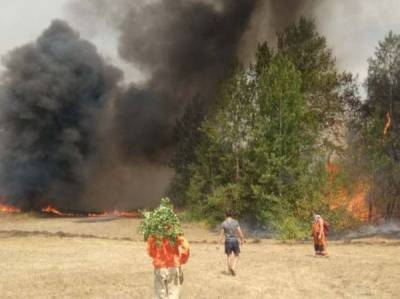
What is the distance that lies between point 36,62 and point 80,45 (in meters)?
5.75

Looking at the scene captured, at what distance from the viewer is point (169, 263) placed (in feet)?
36.6

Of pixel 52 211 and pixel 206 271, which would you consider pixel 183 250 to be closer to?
pixel 206 271

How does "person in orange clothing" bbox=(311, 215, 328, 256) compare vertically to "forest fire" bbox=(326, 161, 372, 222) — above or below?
below

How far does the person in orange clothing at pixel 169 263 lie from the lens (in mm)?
11125

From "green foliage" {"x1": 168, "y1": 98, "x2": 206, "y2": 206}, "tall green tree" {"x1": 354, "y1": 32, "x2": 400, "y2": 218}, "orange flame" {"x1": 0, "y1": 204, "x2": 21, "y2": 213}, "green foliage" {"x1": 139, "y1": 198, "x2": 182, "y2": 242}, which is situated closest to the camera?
"green foliage" {"x1": 139, "y1": 198, "x2": 182, "y2": 242}

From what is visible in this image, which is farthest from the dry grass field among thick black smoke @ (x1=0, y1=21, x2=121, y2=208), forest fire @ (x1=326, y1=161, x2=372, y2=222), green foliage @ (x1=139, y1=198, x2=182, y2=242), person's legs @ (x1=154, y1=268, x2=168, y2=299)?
thick black smoke @ (x1=0, y1=21, x2=121, y2=208)

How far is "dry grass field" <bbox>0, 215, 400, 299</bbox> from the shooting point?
1514 cm

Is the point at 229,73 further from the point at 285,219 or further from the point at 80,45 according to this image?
the point at 80,45

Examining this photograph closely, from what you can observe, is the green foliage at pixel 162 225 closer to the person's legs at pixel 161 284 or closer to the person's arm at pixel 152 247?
the person's arm at pixel 152 247

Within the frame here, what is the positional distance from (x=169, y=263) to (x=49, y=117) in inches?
2021

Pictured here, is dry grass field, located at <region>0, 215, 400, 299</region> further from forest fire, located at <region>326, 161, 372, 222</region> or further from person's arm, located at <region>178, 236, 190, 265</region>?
forest fire, located at <region>326, 161, 372, 222</region>

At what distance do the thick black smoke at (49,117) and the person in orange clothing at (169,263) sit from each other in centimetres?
4861

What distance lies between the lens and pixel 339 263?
20734mm

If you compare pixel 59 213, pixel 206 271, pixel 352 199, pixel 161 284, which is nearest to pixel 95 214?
pixel 59 213
